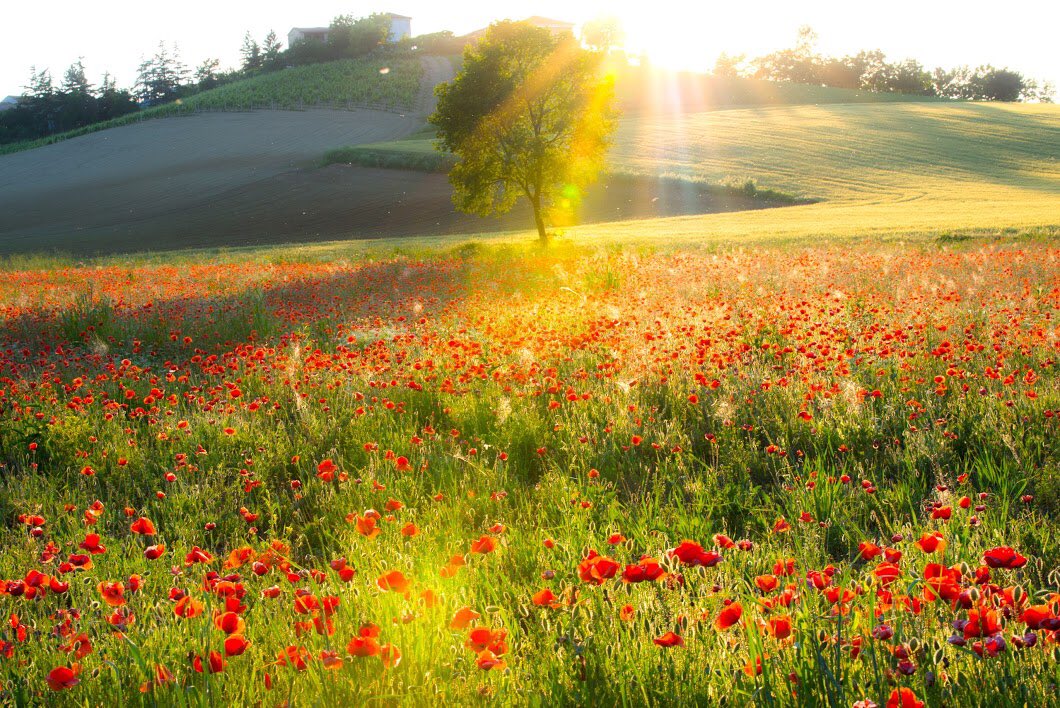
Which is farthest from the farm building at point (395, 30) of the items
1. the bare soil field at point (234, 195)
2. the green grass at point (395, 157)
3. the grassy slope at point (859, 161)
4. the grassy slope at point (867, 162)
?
the grassy slope at point (867, 162)

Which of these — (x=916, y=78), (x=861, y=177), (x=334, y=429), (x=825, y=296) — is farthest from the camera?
(x=916, y=78)

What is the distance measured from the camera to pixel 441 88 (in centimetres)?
2838

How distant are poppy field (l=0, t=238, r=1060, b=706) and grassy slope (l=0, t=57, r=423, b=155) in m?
83.9

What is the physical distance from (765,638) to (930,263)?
11.1 metres

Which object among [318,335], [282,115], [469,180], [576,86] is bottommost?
[318,335]

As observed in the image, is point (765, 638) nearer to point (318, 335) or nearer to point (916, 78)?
point (318, 335)

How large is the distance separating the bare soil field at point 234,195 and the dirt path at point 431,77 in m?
9.87

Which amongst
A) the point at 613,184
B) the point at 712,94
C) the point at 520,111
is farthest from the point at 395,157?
the point at 712,94

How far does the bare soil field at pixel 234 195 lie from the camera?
43.2m

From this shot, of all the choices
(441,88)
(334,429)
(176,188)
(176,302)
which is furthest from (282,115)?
(334,429)

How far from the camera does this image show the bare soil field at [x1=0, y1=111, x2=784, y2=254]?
142ft

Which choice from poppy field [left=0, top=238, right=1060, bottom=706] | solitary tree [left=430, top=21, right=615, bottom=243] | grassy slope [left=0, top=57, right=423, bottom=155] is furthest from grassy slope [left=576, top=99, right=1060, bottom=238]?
grassy slope [left=0, top=57, right=423, bottom=155]

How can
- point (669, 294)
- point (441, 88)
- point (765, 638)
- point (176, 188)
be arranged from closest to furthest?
1. point (765, 638)
2. point (669, 294)
3. point (441, 88)
4. point (176, 188)

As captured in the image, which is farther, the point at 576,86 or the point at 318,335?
the point at 576,86
